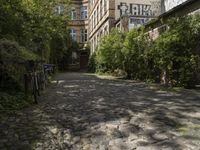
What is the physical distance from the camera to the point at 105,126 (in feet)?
19.6

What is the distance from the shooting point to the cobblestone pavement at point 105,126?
16.1 ft

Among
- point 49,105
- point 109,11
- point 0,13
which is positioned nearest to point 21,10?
point 0,13

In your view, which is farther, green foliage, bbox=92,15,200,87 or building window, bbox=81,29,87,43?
building window, bbox=81,29,87,43

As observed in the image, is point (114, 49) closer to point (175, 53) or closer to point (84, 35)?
point (175, 53)

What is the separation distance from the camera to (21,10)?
508 inches

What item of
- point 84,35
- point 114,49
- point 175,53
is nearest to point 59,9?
point 114,49

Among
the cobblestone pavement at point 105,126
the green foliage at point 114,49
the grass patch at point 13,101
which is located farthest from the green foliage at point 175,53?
the grass patch at point 13,101

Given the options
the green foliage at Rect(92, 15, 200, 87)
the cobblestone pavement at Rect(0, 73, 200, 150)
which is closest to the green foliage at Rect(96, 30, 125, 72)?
the green foliage at Rect(92, 15, 200, 87)

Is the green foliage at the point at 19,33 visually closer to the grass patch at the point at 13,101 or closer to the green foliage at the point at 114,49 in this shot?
the grass patch at the point at 13,101

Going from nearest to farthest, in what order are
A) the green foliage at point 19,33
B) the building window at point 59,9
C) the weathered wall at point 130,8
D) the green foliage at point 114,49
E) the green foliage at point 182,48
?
the green foliage at point 19,33
the green foliage at point 182,48
the building window at point 59,9
the green foliage at point 114,49
the weathered wall at point 130,8

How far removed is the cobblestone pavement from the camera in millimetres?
4910

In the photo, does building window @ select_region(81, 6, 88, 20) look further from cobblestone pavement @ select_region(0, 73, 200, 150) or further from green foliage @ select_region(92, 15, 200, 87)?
cobblestone pavement @ select_region(0, 73, 200, 150)

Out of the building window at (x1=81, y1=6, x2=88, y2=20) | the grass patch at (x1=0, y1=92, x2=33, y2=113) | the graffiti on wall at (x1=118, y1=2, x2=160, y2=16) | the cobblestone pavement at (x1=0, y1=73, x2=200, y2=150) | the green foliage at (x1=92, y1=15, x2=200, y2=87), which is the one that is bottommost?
the cobblestone pavement at (x1=0, y1=73, x2=200, y2=150)

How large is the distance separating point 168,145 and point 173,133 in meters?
0.66
